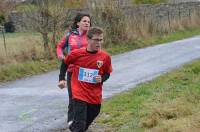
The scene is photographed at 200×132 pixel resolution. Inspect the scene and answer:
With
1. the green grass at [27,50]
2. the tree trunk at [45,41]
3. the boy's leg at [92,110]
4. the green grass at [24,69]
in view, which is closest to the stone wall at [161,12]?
the green grass at [27,50]

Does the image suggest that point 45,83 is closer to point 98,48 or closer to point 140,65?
point 140,65

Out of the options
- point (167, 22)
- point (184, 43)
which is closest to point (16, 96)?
point (184, 43)

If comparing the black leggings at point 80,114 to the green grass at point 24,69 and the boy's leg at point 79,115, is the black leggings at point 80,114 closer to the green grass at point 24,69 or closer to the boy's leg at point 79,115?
the boy's leg at point 79,115

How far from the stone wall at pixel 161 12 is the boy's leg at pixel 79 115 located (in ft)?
59.2

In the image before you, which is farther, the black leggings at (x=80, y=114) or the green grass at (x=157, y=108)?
the green grass at (x=157, y=108)

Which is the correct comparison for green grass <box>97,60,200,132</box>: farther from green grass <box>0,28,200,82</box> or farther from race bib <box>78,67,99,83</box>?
green grass <box>0,28,200,82</box>

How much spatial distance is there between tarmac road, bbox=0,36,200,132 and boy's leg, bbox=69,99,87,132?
1.12 meters

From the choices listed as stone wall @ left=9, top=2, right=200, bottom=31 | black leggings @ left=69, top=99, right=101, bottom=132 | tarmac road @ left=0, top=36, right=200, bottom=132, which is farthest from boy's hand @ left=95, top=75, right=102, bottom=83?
stone wall @ left=9, top=2, right=200, bottom=31

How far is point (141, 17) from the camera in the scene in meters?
25.5

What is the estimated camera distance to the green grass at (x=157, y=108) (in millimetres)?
7476

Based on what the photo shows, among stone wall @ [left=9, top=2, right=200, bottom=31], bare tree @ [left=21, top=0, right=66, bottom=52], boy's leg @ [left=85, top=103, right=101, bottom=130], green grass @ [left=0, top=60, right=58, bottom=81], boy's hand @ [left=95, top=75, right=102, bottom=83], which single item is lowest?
stone wall @ [left=9, top=2, right=200, bottom=31]

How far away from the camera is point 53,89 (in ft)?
41.2

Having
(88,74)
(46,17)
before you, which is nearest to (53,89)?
(88,74)

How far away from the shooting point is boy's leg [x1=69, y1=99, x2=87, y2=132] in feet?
24.2
